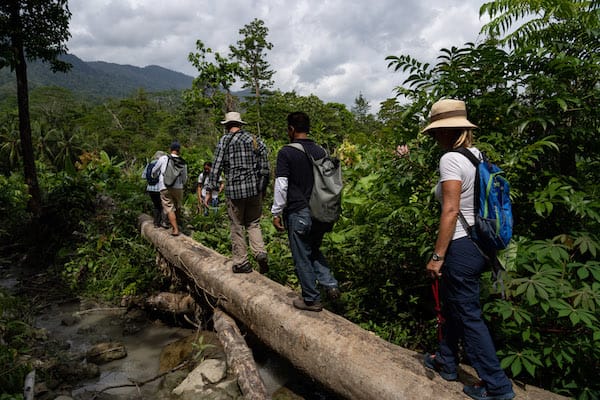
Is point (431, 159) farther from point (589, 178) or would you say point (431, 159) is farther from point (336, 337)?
point (336, 337)

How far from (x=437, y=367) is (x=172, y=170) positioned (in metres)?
5.23

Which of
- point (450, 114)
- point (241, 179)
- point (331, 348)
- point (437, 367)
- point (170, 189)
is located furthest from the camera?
point (170, 189)

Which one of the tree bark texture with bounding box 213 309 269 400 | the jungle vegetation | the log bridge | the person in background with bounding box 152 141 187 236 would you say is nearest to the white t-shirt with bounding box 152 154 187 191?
the person in background with bounding box 152 141 187 236

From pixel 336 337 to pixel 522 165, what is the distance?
1976 mm

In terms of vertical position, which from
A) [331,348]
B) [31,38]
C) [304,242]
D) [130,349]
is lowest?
[130,349]

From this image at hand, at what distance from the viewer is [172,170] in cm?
635

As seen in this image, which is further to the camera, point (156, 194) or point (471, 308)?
point (156, 194)

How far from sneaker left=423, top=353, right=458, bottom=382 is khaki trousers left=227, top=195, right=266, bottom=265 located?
243cm

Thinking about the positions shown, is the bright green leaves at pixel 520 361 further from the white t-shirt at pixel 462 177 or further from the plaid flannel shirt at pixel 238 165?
the plaid flannel shirt at pixel 238 165

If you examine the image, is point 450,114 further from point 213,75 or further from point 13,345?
point 213,75

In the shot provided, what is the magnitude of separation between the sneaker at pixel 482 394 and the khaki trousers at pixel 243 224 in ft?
9.15

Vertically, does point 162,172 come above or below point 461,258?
above

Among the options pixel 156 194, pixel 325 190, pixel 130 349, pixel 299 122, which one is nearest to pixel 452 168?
pixel 325 190

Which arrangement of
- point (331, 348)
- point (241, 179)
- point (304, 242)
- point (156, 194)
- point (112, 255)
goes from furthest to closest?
point (112, 255) → point (156, 194) → point (241, 179) → point (304, 242) → point (331, 348)
